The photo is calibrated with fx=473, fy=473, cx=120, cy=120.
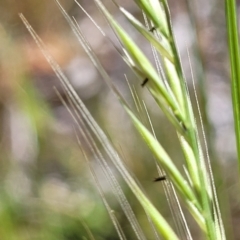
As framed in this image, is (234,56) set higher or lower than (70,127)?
lower

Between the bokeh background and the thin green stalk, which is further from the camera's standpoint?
the bokeh background

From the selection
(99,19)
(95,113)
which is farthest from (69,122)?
(99,19)

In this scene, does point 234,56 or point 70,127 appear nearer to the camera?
point 234,56

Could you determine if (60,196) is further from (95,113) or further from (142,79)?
(142,79)

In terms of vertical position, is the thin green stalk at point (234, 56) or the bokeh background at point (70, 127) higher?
the bokeh background at point (70, 127)

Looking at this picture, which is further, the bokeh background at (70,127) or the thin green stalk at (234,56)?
the bokeh background at (70,127)

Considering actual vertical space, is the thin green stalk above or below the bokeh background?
below

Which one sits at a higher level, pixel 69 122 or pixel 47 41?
pixel 47 41

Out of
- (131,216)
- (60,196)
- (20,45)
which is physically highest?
(20,45)
